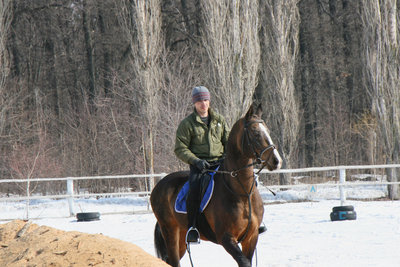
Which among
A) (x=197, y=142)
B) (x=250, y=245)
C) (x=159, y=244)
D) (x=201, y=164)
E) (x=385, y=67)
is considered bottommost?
(x=159, y=244)

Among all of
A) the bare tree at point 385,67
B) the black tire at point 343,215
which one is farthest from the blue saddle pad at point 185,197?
the bare tree at point 385,67

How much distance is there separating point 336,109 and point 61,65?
49.7 ft

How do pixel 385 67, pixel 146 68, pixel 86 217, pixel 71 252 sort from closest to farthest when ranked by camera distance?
pixel 71 252
pixel 86 217
pixel 385 67
pixel 146 68

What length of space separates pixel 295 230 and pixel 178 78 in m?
14.2

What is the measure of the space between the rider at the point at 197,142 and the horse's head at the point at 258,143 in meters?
0.58

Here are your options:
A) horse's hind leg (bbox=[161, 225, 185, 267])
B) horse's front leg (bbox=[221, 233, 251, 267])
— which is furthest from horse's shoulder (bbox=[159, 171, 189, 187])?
horse's front leg (bbox=[221, 233, 251, 267])

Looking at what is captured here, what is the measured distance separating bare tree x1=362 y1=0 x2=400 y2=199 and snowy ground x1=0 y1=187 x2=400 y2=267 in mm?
2343

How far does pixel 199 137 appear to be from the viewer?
6.29 meters

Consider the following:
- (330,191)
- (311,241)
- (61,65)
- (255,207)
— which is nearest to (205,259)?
(311,241)

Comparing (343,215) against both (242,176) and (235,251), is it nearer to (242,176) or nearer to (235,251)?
(242,176)

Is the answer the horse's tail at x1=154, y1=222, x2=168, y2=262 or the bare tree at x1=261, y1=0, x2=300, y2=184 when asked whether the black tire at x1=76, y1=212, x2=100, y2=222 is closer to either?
the horse's tail at x1=154, y1=222, x2=168, y2=262

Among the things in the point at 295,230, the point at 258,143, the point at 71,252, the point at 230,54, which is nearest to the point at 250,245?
the point at 258,143

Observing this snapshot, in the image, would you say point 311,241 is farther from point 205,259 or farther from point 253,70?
point 253,70

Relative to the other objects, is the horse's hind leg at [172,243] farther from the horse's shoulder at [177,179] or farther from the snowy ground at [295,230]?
the snowy ground at [295,230]
